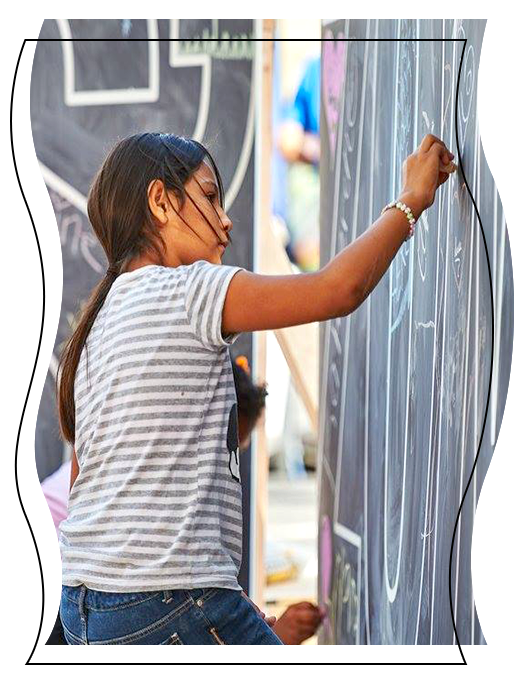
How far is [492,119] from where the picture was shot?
1.15m

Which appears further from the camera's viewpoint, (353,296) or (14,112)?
(14,112)

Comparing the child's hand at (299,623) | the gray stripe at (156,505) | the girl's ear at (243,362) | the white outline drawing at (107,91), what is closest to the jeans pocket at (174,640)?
the gray stripe at (156,505)

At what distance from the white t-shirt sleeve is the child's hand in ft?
3.12

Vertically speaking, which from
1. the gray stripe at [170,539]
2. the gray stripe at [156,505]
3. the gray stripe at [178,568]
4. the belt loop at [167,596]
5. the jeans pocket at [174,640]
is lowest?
the jeans pocket at [174,640]

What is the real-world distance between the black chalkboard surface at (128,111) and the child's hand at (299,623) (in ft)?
0.58

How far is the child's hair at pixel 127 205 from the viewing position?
1.22m

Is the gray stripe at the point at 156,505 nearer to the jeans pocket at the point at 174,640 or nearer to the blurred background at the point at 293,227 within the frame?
the jeans pocket at the point at 174,640

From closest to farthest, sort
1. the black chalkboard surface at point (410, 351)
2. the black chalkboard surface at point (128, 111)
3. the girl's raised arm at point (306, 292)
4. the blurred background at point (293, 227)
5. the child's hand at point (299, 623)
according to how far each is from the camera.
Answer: the girl's raised arm at point (306, 292) < the black chalkboard surface at point (410, 351) < the child's hand at point (299, 623) < the black chalkboard surface at point (128, 111) < the blurred background at point (293, 227)

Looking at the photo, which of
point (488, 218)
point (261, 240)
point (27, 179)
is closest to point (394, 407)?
point (488, 218)

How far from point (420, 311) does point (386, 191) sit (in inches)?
11.1

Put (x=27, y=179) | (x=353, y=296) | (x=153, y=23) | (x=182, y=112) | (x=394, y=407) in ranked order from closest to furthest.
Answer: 1. (x=353, y=296)
2. (x=27, y=179)
3. (x=394, y=407)
4. (x=153, y=23)
5. (x=182, y=112)

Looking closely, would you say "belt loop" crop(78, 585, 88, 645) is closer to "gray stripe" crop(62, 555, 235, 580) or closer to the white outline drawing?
"gray stripe" crop(62, 555, 235, 580)

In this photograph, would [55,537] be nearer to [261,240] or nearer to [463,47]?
[463,47]
